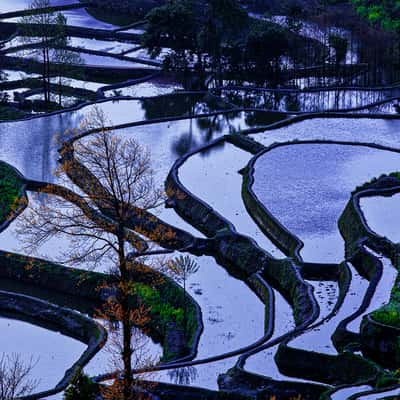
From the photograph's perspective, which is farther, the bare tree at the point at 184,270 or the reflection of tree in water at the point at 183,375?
the bare tree at the point at 184,270

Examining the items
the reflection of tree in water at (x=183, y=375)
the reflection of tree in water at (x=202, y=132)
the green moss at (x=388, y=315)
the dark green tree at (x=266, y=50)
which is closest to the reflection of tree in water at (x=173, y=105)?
the reflection of tree in water at (x=202, y=132)

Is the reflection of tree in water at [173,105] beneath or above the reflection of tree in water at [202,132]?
above

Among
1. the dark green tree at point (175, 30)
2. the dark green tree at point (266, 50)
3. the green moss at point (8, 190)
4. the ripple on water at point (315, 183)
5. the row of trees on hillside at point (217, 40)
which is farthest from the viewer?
the dark green tree at point (175, 30)

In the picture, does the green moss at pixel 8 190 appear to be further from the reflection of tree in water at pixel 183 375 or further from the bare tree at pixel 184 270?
the reflection of tree in water at pixel 183 375

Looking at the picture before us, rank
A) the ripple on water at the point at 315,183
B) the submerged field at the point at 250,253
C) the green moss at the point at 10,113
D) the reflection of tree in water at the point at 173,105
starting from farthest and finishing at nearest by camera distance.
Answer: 1. the reflection of tree in water at the point at 173,105
2. the green moss at the point at 10,113
3. the ripple on water at the point at 315,183
4. the submerged field at the point at 250,253

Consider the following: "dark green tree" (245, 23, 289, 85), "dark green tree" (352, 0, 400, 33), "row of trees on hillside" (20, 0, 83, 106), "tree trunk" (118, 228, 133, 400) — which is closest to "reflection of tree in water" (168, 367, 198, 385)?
"tree trunk" (118, 228, 133, 400)

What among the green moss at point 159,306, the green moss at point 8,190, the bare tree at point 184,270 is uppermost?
the green moss at point 8,190
